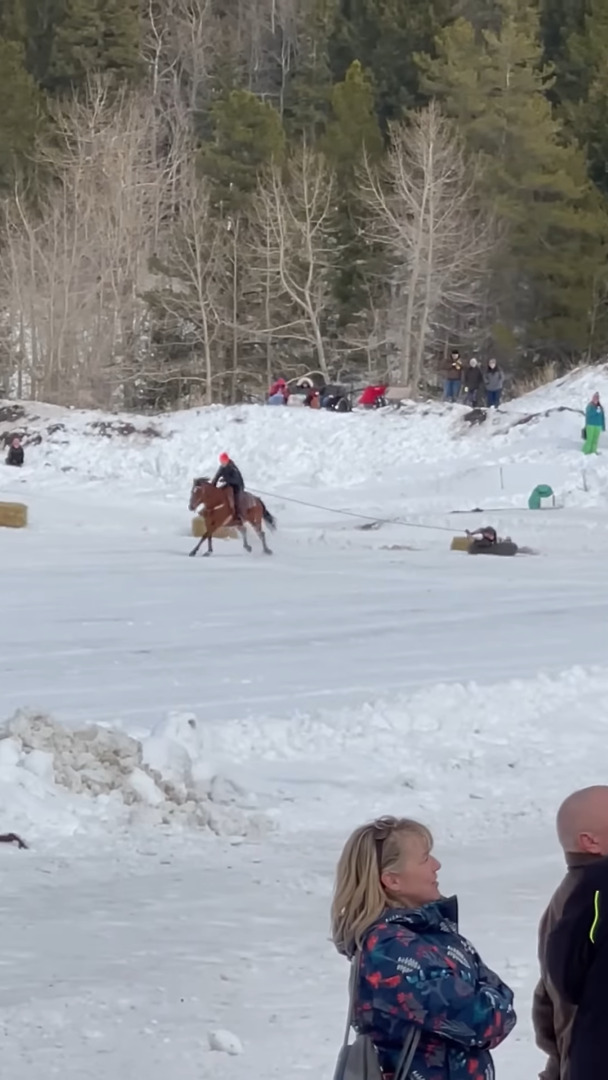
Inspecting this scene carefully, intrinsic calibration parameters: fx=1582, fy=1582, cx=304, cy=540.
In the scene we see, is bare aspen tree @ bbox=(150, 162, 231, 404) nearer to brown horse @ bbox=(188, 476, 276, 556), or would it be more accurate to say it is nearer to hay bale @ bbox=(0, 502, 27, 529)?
hay bale @ bbox=(0, 502, 27, 529)

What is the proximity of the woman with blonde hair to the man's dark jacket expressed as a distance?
139 millimetres

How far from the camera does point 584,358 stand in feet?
169

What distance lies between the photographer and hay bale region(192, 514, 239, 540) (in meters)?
26.3

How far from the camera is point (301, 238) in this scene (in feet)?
175

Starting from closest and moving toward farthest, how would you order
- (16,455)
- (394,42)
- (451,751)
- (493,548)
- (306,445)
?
(451,751)
(493,548)
(16,455)
(306,445)
(394,42)

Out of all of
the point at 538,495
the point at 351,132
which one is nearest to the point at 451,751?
the point at 538,495

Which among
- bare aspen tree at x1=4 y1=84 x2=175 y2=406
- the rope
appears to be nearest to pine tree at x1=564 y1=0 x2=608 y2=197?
bare aspen tree at x1=4 y1=84 x2=175 y2=406

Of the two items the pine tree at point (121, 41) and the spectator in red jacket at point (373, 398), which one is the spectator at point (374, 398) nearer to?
the spectator in red jacket at point (373, 398)

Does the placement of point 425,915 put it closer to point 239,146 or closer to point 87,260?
point 239,146

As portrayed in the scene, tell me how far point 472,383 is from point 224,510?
18569mm

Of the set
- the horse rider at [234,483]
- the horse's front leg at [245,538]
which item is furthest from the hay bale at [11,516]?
the horse's front leg at [245,538]

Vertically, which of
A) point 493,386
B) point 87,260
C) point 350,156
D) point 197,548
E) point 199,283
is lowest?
point 197,548

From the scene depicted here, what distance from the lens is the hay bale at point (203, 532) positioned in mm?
26328

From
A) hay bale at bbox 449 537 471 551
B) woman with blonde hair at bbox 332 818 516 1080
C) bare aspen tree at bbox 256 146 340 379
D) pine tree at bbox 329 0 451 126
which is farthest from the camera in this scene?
pine tree at bbox 329 0 451 126
